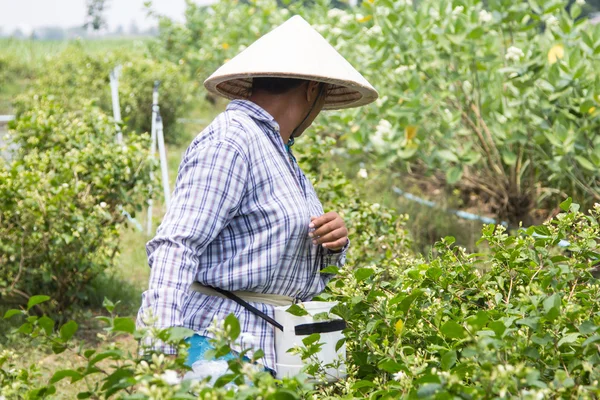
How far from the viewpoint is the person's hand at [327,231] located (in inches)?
80.4

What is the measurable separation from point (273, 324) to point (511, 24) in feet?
12.7

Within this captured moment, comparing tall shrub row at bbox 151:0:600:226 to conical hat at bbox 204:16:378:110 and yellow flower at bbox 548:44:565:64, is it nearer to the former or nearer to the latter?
yellow flower at bbox 548:44:565:64

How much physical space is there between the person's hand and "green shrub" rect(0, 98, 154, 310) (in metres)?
2.38

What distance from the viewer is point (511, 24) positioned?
17.5ft

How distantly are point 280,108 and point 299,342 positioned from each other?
0.60m

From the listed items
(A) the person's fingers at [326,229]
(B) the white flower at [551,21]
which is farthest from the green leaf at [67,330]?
(B) the white flower at [551,21]

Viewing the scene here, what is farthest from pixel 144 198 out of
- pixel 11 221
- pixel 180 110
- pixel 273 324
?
pixel 180 110

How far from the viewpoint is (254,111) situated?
6.88 feet

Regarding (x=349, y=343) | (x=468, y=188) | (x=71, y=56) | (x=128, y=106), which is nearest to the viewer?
(x=349, y=343)

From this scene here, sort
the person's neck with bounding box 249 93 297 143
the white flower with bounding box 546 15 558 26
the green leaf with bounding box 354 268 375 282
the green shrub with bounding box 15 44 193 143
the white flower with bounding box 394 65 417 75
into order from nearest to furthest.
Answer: the green leaf with bounding box 354 268 375 282 → the person's neck with bounding box 249 93 297 143 → the white flower with bounding box 546 15 558 26 → the white flower with bounding box 394 65 417 75 → the green shrub with bounding box 15 44 193 143

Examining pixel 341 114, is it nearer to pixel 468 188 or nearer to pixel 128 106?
pixel 468 188

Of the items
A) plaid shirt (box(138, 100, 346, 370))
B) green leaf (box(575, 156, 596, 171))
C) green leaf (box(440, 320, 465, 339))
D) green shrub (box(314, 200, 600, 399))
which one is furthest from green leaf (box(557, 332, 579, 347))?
green leaf (box(575, 156, 596, 171))

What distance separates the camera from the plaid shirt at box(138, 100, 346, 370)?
1.86 m

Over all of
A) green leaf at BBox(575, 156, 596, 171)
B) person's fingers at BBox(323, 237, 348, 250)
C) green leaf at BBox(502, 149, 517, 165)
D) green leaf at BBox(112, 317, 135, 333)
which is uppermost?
→ green leaf at BBox(112, 317, 135, 333)
